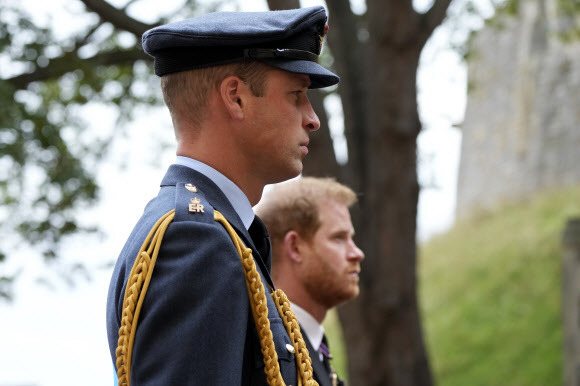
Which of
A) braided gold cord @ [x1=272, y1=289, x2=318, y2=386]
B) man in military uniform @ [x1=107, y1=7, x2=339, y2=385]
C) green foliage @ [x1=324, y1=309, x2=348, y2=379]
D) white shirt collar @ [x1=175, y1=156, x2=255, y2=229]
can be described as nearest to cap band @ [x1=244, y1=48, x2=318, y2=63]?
man in military uniform @ [x1=107, y1=7, x2=339, y2=385]

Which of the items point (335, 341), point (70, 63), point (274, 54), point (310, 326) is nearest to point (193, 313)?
point (274, 54)

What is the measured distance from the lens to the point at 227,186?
1.98m

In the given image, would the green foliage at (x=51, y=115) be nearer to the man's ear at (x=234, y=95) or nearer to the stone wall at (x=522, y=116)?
the man's ear at (x=234, y=95)

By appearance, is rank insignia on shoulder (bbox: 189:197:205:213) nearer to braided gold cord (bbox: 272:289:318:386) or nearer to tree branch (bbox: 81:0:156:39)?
braided gold cord (bbox: 272:289:318:386)

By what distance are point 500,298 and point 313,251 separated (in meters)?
11.5

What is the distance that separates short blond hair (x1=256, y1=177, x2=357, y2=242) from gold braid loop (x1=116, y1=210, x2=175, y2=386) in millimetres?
1558

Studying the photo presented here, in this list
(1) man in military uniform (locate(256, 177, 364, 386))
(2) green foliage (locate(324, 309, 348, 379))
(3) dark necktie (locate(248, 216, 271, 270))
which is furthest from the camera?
(2) green foliage (locate(324, 309, 348, 379))

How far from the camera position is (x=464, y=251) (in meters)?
17.0

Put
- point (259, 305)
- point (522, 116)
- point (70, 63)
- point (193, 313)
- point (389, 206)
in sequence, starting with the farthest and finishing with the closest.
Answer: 1. point (522, 116)
2. point (389, 206)
3. point (70, 63)
4. point (259, 305)
5. point (193, 313)

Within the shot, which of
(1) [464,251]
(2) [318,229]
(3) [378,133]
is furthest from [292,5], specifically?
(1) [464,251]

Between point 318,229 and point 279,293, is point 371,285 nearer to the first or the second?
point 318,229

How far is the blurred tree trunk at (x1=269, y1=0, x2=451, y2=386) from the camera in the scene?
23.1ft

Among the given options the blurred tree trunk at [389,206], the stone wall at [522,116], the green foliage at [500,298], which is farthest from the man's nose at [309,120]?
the stone wall at [522,116]

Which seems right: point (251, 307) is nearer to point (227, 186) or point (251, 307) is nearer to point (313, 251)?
point (227, 186)
